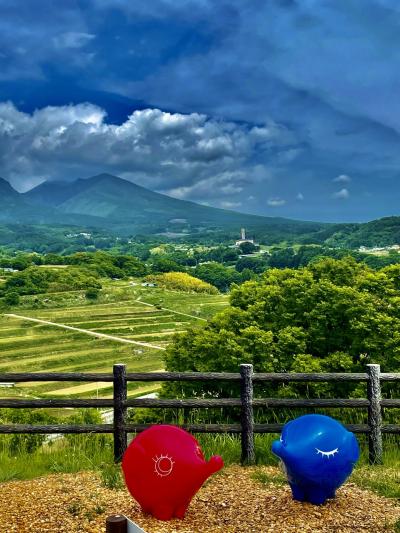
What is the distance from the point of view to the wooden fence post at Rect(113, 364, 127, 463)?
370 inches

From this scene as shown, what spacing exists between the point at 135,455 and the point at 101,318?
130755 mm

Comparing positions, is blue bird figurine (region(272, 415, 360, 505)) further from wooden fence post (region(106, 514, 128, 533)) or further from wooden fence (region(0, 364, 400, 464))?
wooden fence post (region(106, 514, 128, 533))

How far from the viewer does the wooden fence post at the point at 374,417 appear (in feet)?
30.8

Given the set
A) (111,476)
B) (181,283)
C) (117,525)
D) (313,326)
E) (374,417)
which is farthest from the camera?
(181,283)

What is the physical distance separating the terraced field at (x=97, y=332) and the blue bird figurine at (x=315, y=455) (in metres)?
73.7

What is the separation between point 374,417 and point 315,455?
264 cm

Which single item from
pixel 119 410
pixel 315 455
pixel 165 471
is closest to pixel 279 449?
pixel 315 455

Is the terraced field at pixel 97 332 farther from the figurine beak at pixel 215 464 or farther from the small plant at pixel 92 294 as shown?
the figurine beak at pixel 215 464

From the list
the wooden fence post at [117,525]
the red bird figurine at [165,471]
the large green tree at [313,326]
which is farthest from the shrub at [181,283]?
the wooden fence post at [117,525]

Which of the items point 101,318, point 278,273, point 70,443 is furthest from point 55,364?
point 70,443

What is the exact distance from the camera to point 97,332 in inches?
4828

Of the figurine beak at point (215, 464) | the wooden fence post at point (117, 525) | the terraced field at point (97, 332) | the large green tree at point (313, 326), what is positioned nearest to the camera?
the wooden fence post at point (117, 525)

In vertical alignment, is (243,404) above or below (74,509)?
above

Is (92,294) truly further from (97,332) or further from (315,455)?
(315,455)
